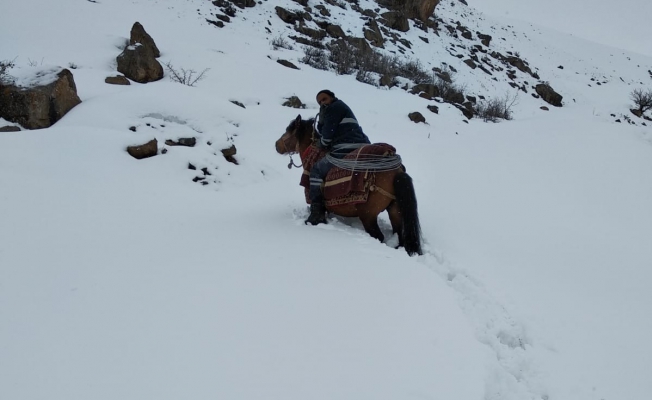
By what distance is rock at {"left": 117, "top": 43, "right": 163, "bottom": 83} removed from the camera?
7.95 metres

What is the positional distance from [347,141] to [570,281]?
2.50 metres

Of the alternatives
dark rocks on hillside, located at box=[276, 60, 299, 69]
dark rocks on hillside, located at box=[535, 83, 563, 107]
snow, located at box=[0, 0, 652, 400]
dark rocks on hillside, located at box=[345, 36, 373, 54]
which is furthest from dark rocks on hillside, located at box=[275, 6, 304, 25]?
dark rocks on hillside, located at box=[535, 83, 563, 107]

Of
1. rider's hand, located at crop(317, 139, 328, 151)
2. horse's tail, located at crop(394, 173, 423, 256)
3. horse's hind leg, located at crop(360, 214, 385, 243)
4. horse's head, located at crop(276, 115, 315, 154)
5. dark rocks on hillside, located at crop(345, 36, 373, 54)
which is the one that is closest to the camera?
horse's tail, located at crop(394, 173, 423, 256)

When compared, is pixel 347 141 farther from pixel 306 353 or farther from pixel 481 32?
pixel 481 32

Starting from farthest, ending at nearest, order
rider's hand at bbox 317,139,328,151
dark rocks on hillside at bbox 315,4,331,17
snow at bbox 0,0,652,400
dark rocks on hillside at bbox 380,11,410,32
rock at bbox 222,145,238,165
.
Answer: dark rocks on hillside at bbox 380,11,410,32 → dark rocks on hillside at bbox 315,4,331,17 → rock at bbox 222,145,238,165 → rider's hand at bbox 317,139,328,151 → snow at bbox 0,0,652,400

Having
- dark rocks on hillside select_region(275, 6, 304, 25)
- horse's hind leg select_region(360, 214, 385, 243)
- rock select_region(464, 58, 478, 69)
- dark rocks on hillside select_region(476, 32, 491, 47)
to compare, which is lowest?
horse's hind leg select_region(360, 214, 385, 243)

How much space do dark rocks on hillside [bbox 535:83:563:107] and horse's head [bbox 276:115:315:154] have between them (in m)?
16.5

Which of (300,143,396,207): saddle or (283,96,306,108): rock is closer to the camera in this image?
(300,143,396,207): saddle

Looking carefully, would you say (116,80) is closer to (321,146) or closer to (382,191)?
(321,146)

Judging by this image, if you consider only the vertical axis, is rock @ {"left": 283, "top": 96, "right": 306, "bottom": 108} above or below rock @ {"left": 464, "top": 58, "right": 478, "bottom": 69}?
below

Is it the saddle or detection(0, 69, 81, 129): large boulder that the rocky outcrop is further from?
the saddle

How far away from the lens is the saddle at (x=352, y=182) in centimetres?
371

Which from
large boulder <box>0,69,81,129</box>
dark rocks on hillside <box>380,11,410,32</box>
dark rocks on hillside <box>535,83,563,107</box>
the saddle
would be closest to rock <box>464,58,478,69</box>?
dark rocks on hillside <box>535,83,563,107</box>

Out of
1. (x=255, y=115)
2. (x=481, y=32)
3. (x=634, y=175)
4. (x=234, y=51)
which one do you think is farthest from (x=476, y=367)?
(x=481, y=32)
